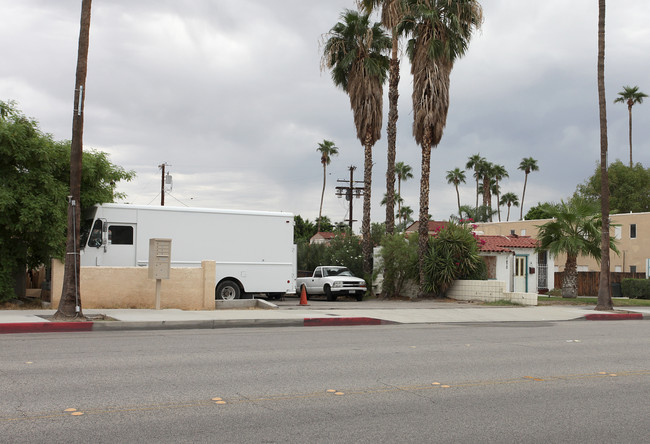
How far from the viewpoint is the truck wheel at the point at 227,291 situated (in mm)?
21391

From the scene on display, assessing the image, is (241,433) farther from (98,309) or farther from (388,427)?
(98,309)

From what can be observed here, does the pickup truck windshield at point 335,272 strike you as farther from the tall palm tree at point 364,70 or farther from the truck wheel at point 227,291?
the truck wheel at point 227,291

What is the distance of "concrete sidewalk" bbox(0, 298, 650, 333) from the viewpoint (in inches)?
577

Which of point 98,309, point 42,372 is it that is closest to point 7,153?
point 98,309

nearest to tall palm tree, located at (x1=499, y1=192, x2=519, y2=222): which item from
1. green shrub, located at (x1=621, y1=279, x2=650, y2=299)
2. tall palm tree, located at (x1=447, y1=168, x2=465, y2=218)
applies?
tall palm tree, located at (x1=447, y1=168, x2=465, y2=218)

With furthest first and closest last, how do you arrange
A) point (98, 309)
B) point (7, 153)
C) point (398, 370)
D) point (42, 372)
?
1. point (98, 309)
2. point (7, 153)
3. point (398, 370)
4. point (42, 372)

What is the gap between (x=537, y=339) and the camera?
1399 centimetres

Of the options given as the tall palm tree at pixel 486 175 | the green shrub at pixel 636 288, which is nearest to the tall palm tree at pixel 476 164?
the tall palm tree at pixel 486 175

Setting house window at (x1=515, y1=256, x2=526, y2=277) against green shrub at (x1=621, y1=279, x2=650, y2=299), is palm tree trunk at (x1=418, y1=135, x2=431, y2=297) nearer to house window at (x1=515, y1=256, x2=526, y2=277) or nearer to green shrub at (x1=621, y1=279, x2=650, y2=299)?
house window at (x1=515, y1=256, x2=526, y2=277)

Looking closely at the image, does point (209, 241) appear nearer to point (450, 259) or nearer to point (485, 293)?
point (450, 259)

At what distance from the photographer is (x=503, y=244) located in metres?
32.2

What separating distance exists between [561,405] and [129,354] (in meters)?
6.58

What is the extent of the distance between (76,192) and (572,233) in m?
20.7

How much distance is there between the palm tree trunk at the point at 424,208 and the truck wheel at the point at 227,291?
9.51 m
